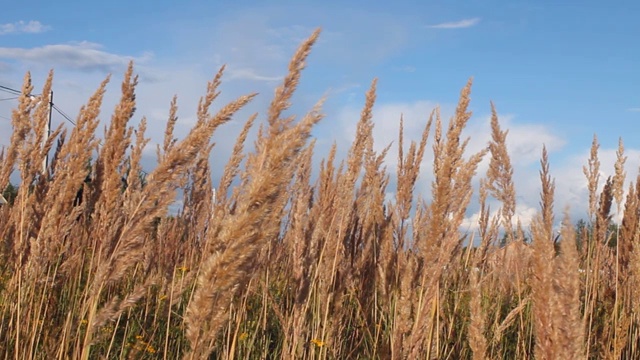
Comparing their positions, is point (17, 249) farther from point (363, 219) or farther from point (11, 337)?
point (363, 219)

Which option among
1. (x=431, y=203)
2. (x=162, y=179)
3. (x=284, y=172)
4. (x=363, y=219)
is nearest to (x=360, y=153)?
(x=363, y=219)

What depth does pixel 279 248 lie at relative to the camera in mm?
5133

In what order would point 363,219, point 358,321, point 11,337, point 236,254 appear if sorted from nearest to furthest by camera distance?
point 236,254 < point 11,337 < point 363,219 < point 358,321

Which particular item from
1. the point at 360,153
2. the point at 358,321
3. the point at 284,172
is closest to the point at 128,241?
the point at 284,172

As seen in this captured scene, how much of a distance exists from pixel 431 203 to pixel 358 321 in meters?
1.66

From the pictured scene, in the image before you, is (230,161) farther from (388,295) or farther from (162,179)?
(162,179)

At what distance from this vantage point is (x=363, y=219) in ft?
11.3

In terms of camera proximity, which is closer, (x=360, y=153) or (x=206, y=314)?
(x=206, y=314)

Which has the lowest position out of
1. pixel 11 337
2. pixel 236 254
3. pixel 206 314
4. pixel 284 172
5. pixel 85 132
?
pixel 11 337

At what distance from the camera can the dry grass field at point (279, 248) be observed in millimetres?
1624

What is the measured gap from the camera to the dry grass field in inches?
63.9

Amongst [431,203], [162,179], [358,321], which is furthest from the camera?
[358,321]

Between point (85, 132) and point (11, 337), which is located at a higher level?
point (85, 132)

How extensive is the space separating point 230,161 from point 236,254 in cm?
233
